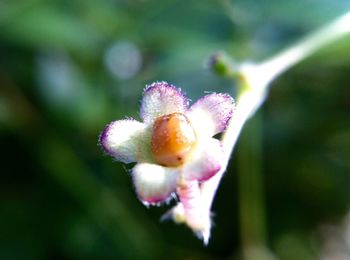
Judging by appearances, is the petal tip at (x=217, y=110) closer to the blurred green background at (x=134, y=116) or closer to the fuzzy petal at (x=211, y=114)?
the fuzzy petal at (x=211, y=114)

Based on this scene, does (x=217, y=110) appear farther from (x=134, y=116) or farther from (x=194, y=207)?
(x=134, y=116)

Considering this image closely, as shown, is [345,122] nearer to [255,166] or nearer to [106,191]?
[255,166]

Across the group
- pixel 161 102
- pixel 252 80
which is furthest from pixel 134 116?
pixel 161 102

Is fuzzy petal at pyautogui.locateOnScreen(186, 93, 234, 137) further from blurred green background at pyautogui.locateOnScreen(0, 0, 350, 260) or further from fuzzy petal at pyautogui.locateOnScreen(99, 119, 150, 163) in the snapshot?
blurred green background at pyautogui.locateOnScreen(0, 0, 350, 260)

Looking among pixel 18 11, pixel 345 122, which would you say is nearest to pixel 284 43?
pixel 345 122

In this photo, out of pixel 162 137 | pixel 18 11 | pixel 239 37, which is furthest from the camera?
pixel 18 11

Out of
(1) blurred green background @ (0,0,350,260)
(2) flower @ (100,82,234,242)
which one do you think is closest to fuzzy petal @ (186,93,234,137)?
(2) flower @ (100,82,234,242)

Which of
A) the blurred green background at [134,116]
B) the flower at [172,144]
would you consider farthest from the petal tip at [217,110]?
the blurred green background at [134,116]
